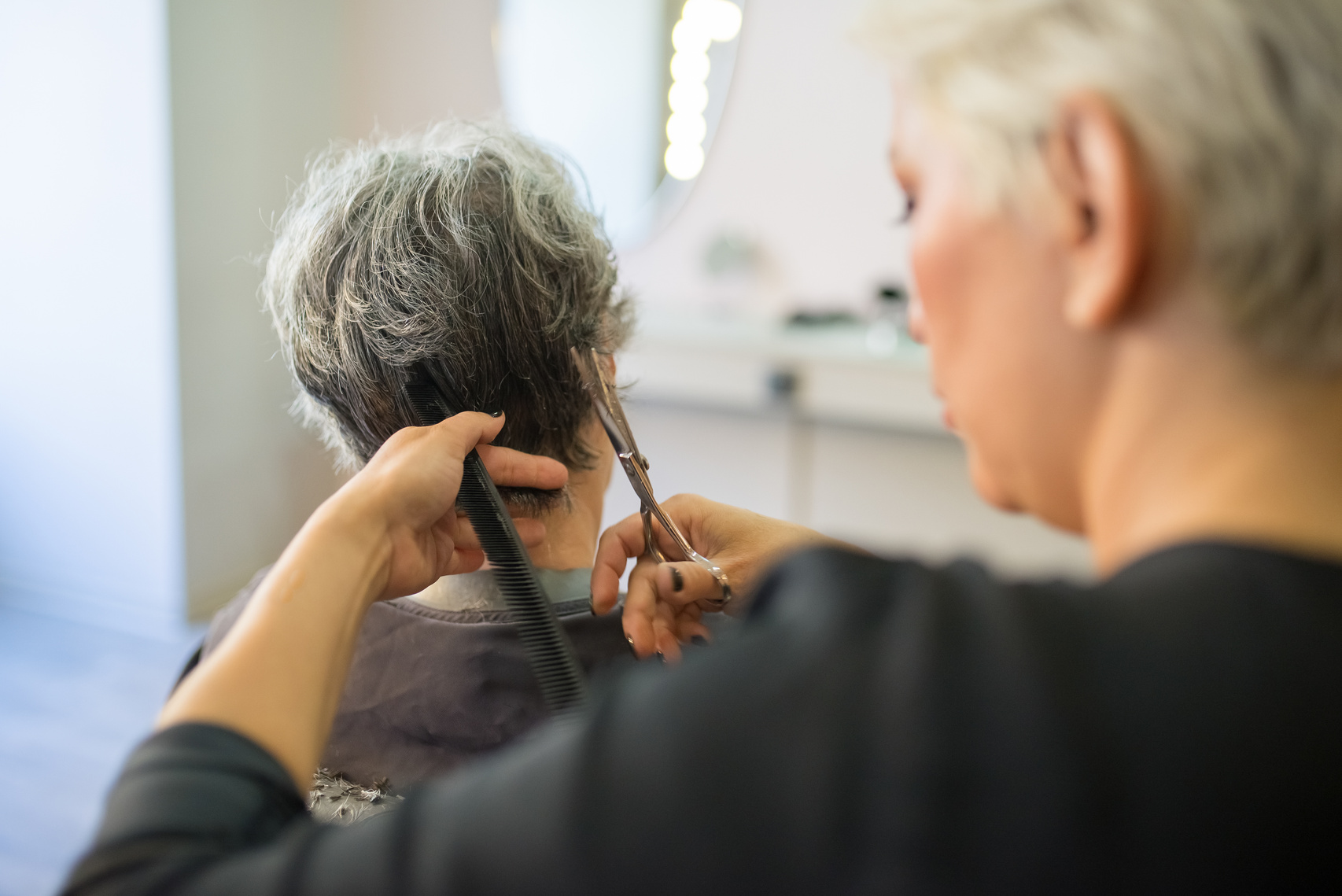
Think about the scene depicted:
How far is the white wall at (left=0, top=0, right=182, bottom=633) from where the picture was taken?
2271 mm

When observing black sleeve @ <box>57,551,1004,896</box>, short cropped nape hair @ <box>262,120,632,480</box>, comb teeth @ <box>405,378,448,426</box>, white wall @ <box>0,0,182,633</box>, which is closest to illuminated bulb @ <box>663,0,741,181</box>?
white wall @ <box>0,0,182,633</box>

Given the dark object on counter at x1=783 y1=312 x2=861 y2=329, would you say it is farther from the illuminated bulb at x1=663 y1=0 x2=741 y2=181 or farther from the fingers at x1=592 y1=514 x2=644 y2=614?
the fingers at x1=592 y1=514 x2=644 y2=614

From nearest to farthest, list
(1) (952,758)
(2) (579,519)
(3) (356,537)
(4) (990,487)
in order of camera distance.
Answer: (1) (952,758)
(4) (990,487)
(3) (356,537)
(2) (579,519)

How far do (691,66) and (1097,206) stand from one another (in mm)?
2420

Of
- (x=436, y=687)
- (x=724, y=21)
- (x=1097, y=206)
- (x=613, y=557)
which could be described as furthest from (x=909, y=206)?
(x=724, y=21)

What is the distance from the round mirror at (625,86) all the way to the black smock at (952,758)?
8.04 feet

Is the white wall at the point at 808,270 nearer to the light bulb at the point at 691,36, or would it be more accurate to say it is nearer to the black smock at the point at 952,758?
the light bulb at the point at 691,36

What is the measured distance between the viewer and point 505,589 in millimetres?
710

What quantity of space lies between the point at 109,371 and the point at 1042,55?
251 centimetres

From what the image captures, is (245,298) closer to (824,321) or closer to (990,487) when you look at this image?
(824,321)

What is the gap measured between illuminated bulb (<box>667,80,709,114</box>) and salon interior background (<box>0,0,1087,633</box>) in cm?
9

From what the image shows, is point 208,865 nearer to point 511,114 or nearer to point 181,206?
point 181,206

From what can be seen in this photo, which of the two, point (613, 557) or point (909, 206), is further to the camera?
point (613, 557)

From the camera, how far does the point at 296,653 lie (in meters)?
0.52
